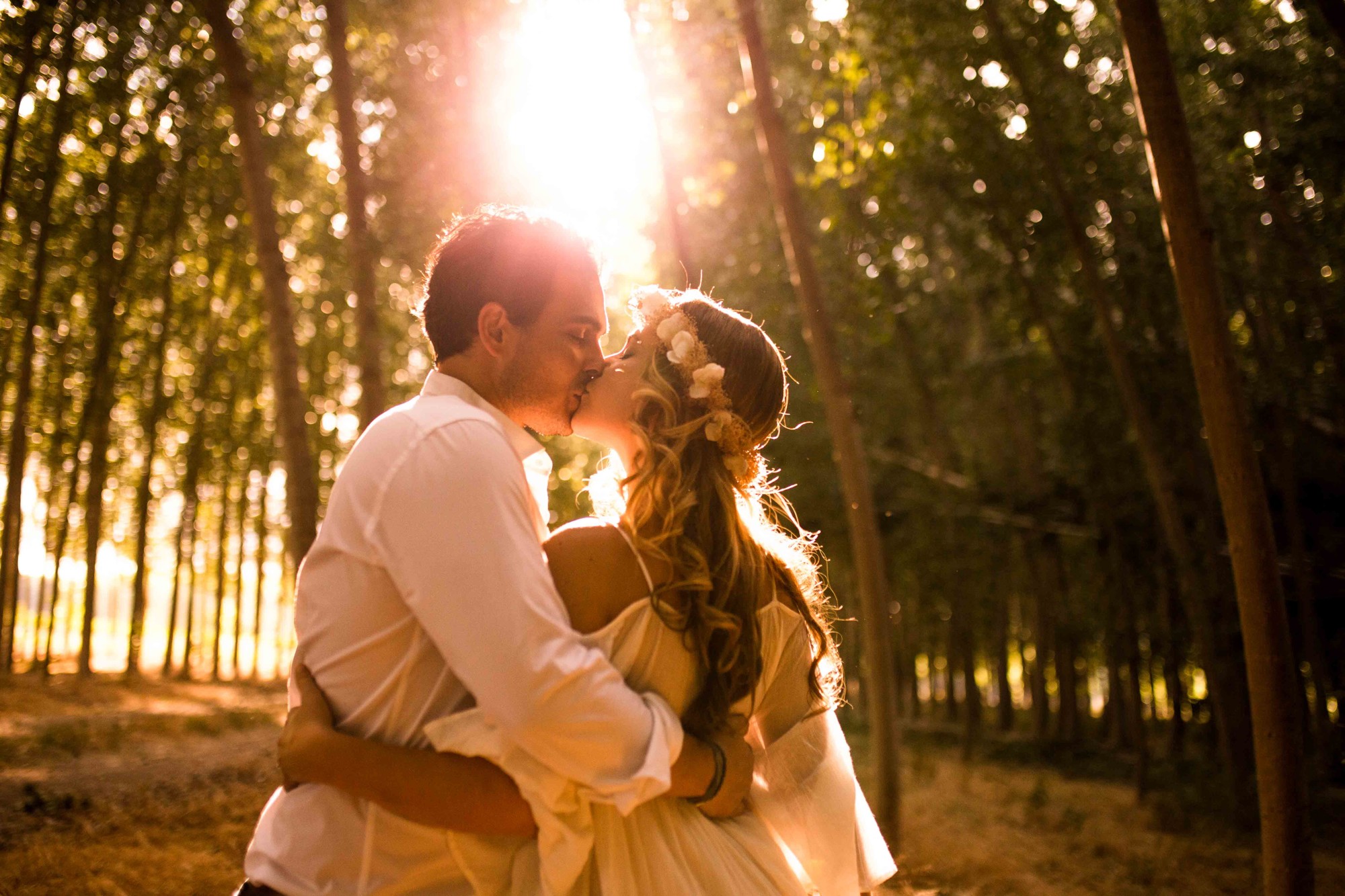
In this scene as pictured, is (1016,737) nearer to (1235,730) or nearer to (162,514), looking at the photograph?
(1235,730)

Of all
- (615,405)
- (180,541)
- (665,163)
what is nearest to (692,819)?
(615,405)

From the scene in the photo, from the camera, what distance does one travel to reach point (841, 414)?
7.41m

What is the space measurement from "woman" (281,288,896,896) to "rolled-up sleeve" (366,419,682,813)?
0.45ft

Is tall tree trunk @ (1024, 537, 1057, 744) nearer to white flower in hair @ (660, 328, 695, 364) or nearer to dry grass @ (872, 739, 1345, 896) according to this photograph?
dry grass @ (872, 739, 1345, 896)

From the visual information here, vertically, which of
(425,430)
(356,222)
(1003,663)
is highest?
(356,222)

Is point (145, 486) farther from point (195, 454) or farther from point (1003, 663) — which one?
point (1003, 663)

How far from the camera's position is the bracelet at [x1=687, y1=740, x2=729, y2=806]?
2207 mm

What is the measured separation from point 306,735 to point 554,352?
0.96 m

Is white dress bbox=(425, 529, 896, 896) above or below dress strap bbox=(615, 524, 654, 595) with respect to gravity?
below

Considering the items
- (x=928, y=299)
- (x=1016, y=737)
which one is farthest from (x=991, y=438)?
(x=1016, y=737)

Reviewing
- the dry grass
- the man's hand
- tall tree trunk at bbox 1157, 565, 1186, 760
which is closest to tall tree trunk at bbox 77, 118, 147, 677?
the dry grass

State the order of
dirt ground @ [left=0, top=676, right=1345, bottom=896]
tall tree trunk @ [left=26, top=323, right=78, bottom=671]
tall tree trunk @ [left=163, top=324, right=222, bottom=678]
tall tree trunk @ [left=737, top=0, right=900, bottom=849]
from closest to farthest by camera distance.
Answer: dirt ground @ [left=0, top=676, right=1345, bottom=896] < tall tree trunk @ [left=737, top=0, right=900, bottom=849] < tall tree trunk @ [left=26, top=323, right=78, bottom=671] < tall tree trunk @ [left=163, top=324, right=222, bottom=678]

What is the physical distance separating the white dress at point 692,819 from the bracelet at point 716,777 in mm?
43

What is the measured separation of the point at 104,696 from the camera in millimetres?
14898
